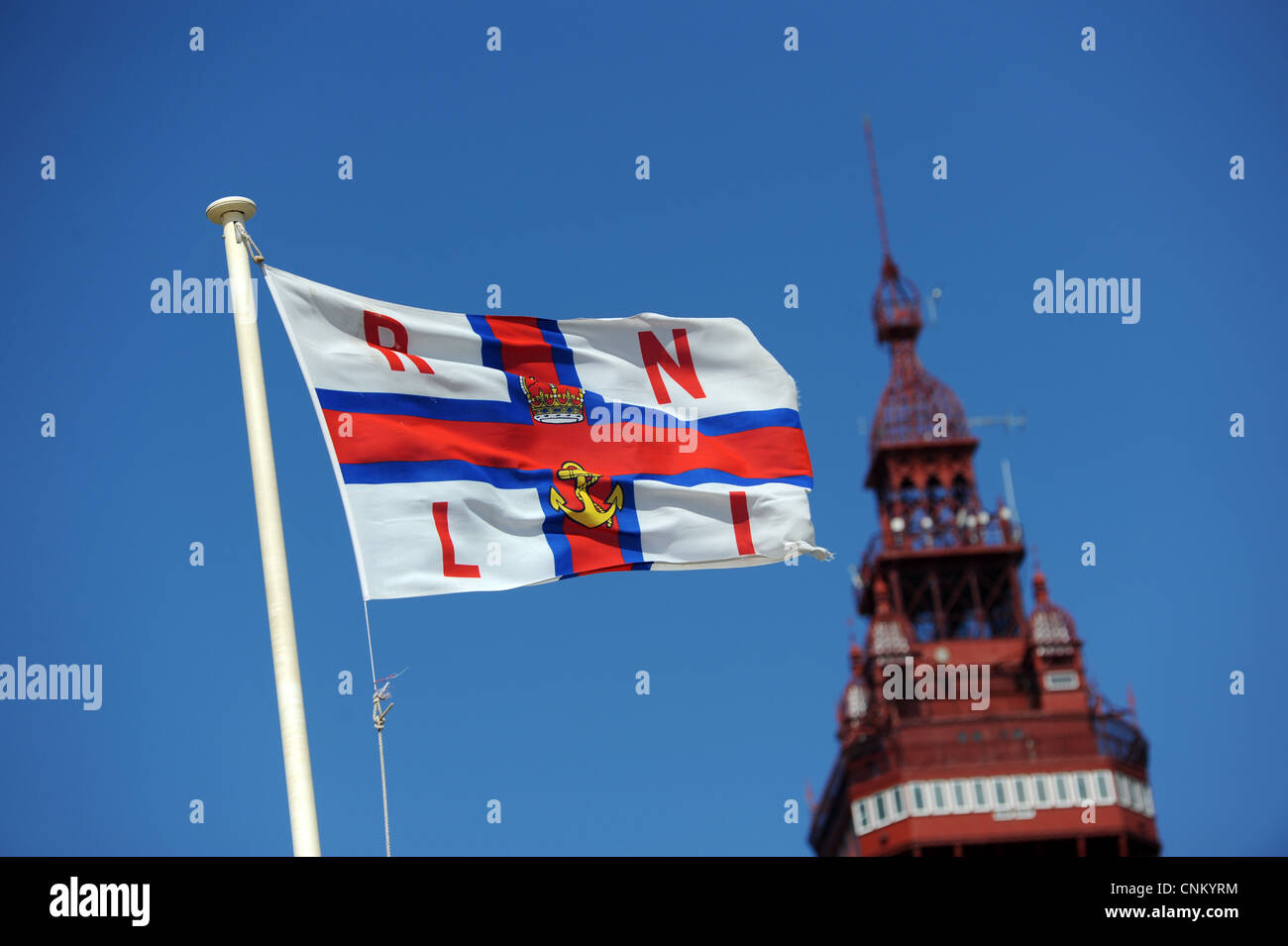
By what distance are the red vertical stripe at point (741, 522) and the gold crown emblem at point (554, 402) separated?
2.14 meters

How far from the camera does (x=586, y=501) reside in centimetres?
2308

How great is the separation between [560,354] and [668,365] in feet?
4.57

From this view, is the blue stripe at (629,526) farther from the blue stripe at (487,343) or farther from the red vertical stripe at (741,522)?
the blue stripe at (487,343)

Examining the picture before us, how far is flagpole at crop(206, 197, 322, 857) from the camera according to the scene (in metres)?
17.1

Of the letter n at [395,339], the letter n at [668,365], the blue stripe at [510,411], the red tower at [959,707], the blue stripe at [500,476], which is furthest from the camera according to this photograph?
the red tower at [959,707]

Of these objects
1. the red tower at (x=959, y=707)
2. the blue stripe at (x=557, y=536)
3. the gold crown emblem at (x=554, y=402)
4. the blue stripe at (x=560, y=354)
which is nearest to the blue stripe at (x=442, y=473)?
the blue stripe at (x=557, y=536)

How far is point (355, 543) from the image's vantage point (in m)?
20.0

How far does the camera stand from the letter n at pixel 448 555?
2100 centimetres

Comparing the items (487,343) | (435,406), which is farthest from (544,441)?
(435,406)

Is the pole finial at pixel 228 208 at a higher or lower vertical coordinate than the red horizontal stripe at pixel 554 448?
higher

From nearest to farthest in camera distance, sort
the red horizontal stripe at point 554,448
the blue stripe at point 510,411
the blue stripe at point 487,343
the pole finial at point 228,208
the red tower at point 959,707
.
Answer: the pole finial at point 228,208, the red horizontal stripe at point 554,448, the blue stripe at point 510,411, the blue stripe at point 487,343, the red tower at point 959,707

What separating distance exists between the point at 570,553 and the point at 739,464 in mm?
2554

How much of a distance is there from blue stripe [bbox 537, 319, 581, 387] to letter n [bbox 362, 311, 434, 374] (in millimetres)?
1814

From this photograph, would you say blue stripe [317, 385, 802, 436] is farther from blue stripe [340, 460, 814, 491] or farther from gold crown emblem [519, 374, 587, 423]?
blue stripe [340, 460, 814, 491]
